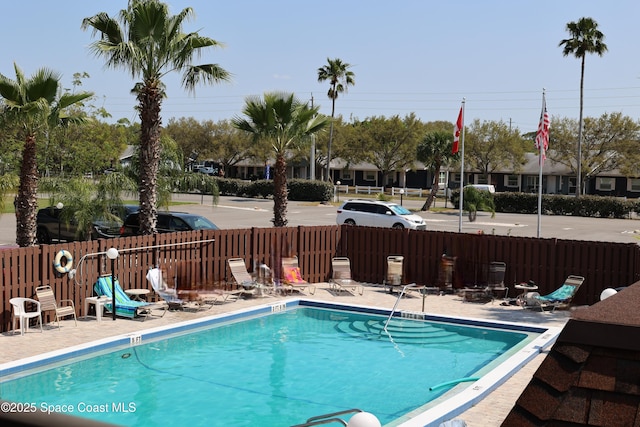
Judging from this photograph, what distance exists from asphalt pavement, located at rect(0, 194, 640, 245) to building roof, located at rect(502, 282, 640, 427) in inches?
1174

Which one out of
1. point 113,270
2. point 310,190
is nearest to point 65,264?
point 113,270

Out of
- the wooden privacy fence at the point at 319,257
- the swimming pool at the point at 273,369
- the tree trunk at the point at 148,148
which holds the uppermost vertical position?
the tree trunk at the point at 148,148

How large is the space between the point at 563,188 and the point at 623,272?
56.1 meters

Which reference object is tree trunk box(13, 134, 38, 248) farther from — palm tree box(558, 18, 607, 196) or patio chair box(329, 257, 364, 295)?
palm tree box(558, 18, 607, 196)

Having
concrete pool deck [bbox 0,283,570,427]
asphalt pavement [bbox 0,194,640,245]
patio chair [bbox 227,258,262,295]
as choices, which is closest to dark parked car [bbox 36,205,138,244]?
asphalt pavement [bbox 0,194,640,245]

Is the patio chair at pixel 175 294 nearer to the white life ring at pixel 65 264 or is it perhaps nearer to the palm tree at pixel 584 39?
the white life ring at pixel 65 264

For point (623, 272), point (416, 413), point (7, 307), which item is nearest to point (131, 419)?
point (416, 413)

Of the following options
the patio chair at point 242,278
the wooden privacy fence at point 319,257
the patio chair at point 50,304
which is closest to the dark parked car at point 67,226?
the wooden privacy fence at point 319,257

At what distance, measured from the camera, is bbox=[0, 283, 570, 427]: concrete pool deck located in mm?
10727

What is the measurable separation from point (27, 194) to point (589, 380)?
17456 millimetres

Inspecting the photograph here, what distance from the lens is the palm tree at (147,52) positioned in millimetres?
19672

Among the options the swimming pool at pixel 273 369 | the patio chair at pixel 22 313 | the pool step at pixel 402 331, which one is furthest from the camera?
the pool step at pixel 402 331

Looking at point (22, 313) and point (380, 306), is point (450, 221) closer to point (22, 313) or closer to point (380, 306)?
point (380, 306)

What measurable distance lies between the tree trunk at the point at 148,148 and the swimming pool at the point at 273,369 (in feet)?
15.2
